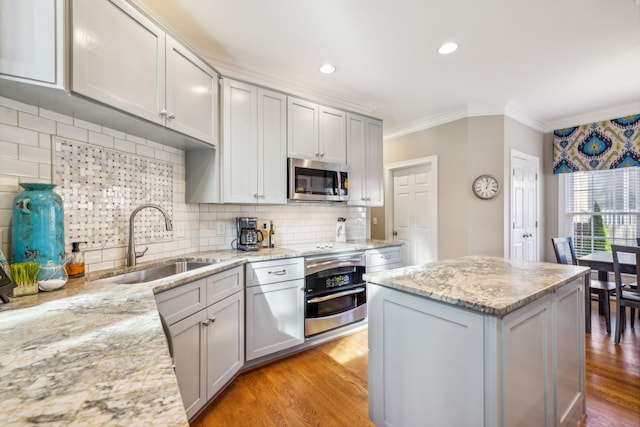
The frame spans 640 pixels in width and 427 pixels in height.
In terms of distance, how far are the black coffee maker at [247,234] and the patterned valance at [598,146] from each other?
462cm

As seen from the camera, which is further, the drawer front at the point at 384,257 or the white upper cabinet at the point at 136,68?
the drawer front at the point at 384,257

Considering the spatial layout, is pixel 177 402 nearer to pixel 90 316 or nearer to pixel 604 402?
pixel 90 316

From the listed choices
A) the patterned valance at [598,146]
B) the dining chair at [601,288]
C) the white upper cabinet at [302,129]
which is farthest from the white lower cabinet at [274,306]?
the patterned valance at [598,146]

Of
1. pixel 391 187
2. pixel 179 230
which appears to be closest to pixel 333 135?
pixel 179 230

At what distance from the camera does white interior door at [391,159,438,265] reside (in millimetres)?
4086

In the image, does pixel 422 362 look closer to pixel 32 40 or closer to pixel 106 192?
pixel 106 192

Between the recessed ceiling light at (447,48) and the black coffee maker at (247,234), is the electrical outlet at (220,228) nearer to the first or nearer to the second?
the black coffee maker at (247,234)

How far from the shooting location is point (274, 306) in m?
2.36

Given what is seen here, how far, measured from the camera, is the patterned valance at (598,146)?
12.2 feet

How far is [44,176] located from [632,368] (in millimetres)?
4169

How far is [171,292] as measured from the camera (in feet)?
4.93

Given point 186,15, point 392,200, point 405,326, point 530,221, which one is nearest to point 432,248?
point 392,200

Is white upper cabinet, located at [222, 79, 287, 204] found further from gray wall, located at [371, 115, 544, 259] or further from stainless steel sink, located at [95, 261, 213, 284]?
gray wall, located at [371, 115, 544, 259]

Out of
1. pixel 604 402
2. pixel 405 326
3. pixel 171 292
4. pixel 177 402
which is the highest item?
pixel 177 402
